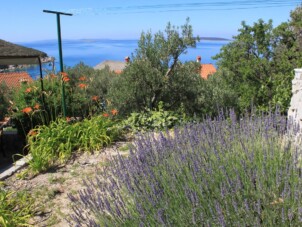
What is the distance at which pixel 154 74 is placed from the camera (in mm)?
6180

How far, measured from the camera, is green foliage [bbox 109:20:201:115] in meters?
6.23

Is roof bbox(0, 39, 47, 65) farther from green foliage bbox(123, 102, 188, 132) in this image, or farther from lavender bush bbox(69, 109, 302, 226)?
lavender bush bbox(69, 109, 302, 226)

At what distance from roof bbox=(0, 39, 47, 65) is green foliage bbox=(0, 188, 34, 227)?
444 centimetres

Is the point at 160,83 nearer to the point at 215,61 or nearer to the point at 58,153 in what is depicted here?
the point at 215,61

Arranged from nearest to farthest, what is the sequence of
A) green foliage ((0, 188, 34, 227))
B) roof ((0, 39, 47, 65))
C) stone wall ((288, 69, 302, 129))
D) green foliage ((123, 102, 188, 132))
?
green foliage ((0, 188, 34, 227))
stone wall ((288, 69, 302, 129))
green foliage ((123, 102, 188, 132))
roof ((0, 39, 47, 65))

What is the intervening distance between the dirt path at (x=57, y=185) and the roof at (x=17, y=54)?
3.80m

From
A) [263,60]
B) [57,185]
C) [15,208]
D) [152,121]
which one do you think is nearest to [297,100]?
[152,121]

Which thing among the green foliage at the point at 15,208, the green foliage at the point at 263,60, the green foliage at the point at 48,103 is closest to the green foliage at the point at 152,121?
the green foliage at the point at 48,103

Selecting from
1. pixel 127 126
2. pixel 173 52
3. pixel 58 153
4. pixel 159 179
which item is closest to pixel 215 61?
pixel 173 52

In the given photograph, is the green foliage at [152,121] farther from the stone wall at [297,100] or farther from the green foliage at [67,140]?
the stone wall at [297,100]

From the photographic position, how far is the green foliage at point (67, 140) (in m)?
4.62

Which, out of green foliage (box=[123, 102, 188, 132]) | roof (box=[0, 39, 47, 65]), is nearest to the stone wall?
green foliage (box=[123, 102, 188, 132])

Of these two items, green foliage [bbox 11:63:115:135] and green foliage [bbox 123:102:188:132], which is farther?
green foliage [bbox 11:63:115:135]

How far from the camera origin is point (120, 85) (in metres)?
6.58
